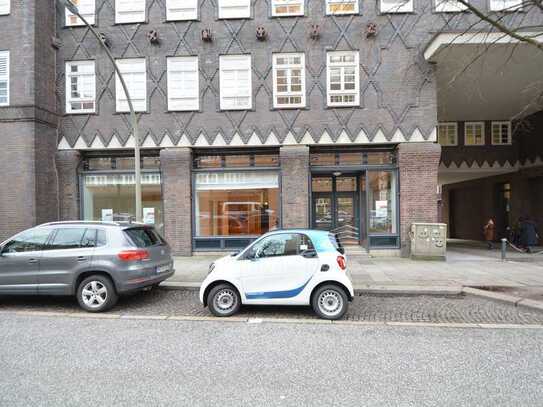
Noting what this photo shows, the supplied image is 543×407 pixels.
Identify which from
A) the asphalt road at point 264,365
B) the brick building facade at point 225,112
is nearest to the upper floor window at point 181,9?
the brick building facade at point 225,112

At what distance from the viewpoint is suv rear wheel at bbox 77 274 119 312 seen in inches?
255

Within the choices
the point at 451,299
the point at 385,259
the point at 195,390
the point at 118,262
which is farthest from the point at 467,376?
the point at 385,259

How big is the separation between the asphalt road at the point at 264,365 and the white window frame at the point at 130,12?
11.2 metres

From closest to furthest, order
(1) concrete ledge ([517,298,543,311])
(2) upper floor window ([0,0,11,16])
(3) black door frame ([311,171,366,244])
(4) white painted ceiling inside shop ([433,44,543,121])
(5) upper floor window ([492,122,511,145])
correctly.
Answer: (1) concrete ledge ([517,298,543,311])
(4) white painted ceiling inside shop ([433,44,543,121])
(2) upper floor window ([0,0,11,16])
(3) black door frame ([311,171,366,244])
(5) upper floor window ([492,122,511,145])

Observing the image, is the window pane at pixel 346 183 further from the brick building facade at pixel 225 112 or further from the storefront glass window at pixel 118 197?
the storefront glass window at pixel 118 197

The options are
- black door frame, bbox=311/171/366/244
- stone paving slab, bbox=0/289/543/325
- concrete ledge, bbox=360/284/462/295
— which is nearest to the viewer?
stone paving slab, bbox=0/289/543/325

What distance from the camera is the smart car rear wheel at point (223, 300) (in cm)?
614

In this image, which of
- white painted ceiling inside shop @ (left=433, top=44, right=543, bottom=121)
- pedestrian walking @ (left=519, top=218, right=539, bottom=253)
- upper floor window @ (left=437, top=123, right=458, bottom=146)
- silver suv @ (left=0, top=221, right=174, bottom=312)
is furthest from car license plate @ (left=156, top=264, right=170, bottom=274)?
upper floor window @ (left=437, top=123, right=458, bottom=146)

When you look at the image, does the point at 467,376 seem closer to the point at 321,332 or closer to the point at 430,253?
the point at 321,332

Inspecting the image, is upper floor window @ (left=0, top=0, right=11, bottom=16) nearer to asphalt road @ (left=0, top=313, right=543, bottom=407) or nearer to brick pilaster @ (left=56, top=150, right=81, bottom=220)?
brick pilaster @ (left=56, top=150, right=81, bottom=220)

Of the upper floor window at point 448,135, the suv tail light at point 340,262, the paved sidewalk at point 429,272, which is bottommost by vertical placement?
the paved sidewalk at point 429,272

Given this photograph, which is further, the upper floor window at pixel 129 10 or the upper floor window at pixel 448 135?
the upper floor window at pixel 448 135

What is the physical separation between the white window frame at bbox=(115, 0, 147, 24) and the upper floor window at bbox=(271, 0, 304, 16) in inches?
190

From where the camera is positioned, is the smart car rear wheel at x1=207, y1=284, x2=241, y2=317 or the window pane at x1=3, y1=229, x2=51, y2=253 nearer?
the smart car rear wheel at x1=207, y1=284, x2=241, y2=317
